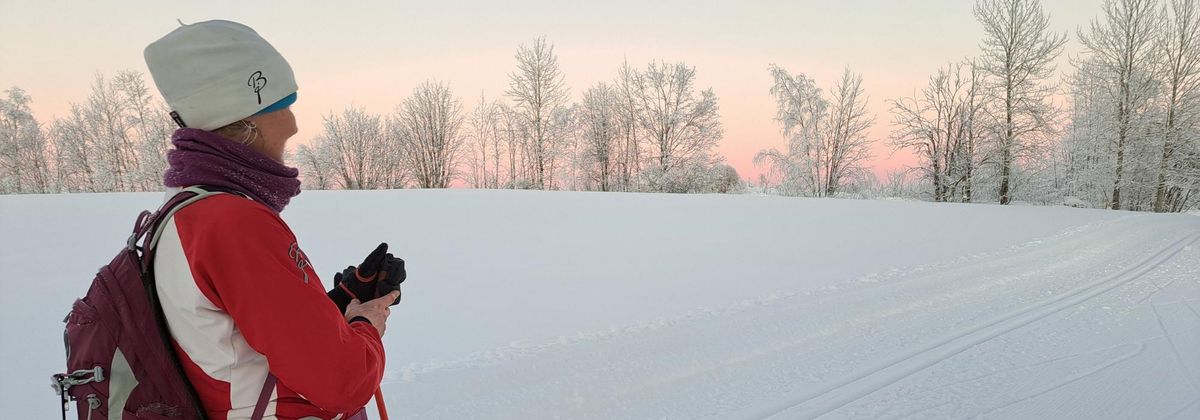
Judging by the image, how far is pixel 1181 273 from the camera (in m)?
6.51

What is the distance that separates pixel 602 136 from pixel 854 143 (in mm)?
15909

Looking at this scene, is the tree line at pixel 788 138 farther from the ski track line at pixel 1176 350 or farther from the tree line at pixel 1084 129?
the ski track line at pixel 1176 350

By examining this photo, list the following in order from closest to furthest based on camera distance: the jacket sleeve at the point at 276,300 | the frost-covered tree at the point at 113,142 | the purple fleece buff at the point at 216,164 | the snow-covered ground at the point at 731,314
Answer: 1. the jacket sleeve at the point at 276,300
2. the purple fleece buff at the point at 216,164
3. the snow-covered ground at the point at 731,314
4. the frost-covered tree at the point at 113,142

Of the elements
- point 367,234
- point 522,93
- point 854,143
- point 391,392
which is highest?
point 522,93

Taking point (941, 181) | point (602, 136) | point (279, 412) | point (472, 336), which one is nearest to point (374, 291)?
point (279, 412)

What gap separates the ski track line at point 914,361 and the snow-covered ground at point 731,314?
0.7 inches

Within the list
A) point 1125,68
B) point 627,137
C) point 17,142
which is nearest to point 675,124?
point 627,137

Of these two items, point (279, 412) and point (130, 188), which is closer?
point (279, 412)

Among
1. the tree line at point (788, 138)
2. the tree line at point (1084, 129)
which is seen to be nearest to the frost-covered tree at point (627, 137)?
the tree line at point (788, 138)

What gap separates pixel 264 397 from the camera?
1216 mm

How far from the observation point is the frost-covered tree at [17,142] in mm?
27469

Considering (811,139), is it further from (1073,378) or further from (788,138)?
(1073,378)

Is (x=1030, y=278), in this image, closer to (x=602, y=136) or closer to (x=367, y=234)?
(x=367, y=234)

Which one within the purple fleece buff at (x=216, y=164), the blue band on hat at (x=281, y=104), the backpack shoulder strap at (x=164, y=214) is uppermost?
the blue band on hat at (x=281, y=104)
